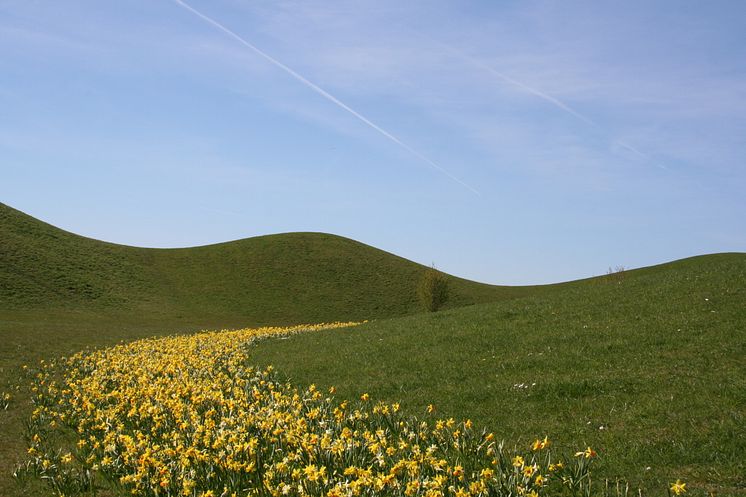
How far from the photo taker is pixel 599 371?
554 inches

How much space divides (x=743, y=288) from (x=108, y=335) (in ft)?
106

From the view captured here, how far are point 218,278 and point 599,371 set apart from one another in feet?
232

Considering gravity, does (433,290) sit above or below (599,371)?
above

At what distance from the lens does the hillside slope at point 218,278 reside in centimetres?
6269

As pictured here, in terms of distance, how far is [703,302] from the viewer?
770 inches

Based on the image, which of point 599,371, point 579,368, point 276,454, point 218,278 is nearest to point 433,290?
point 218,278

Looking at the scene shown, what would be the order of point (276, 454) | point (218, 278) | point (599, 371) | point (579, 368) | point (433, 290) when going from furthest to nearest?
1. point (218, 278)
2. point (433, 290)
3. point (579, 368)
4. point (599, 371)
5. point (276, 454)

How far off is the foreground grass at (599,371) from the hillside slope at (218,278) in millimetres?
43982

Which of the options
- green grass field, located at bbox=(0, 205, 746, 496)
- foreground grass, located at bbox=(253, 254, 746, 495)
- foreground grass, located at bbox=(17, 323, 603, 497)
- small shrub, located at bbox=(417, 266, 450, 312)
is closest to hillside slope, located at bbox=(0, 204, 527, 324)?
small shrub, located at bbox=(417, 266, 450, 312)

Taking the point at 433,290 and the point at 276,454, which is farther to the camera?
the point at 433,290

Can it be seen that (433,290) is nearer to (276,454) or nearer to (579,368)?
(579,368)

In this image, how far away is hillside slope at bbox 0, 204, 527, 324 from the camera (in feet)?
206

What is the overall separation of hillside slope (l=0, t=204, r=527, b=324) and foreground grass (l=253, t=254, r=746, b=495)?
1732 inches

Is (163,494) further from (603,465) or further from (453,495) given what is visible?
(603,465)
